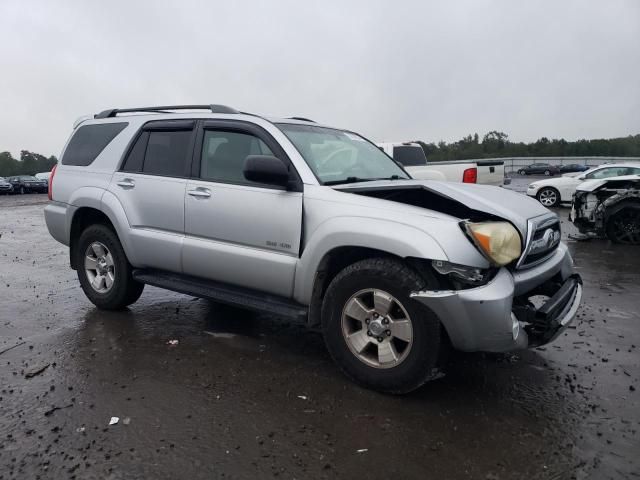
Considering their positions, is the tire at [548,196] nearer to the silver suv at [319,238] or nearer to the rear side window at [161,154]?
the silver suv at [319,238]

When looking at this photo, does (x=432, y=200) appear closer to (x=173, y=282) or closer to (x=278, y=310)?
(x=278, y=310)

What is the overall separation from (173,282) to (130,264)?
0.74 metres

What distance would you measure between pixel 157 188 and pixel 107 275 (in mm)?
1213

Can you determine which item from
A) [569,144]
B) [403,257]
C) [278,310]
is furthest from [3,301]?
[569,144]

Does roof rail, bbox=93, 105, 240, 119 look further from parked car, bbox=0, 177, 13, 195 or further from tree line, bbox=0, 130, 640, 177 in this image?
tree line, bbox=0, 130, 640, 177

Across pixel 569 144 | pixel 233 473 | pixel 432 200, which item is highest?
pixel 569 144

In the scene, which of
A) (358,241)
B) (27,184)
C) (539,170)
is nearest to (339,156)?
(358,241)

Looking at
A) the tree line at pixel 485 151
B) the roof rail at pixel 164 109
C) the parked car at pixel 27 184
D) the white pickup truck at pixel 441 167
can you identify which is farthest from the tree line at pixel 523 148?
the roof rail at pixel 164 109

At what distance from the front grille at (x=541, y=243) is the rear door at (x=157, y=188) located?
2697 mm

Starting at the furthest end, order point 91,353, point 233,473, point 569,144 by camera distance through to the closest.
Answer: point 569,144 → point 91,353 → point 233,473

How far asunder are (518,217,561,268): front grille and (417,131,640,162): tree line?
61.9 meters

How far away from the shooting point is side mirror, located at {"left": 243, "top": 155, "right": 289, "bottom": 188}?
3.54 metres

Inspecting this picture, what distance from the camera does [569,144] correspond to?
82750mm

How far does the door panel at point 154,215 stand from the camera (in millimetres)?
4340
